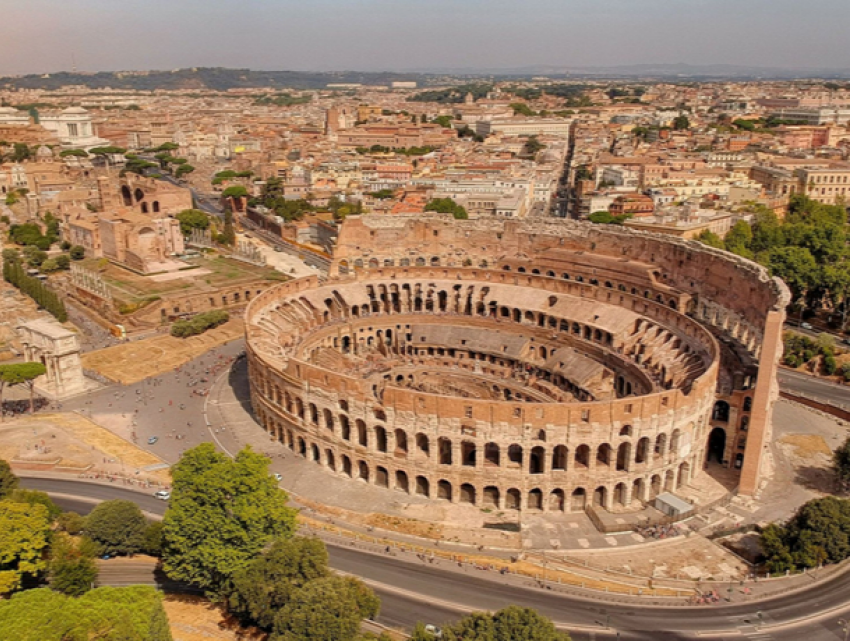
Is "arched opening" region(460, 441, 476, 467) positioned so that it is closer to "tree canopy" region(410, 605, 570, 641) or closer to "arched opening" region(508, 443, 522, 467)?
"arched opening" region(508, 443, 522, 467)

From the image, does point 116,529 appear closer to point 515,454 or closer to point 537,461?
point 515,454

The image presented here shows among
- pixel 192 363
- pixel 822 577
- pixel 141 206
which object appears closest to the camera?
pixel 822 577

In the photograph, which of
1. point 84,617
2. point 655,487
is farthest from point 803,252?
point 84,617

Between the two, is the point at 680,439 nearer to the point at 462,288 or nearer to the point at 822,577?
the point at 822,577

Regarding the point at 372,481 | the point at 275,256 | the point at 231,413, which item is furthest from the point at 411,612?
the point at 275,256

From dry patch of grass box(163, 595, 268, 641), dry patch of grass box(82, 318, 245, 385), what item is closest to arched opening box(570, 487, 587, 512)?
dry patch of grass box(163, 595, 268, 641)
